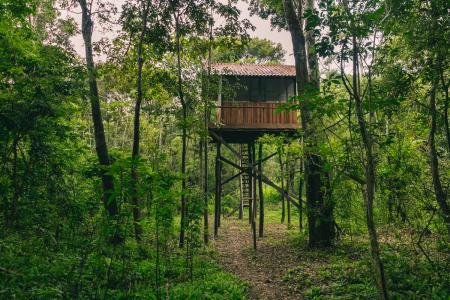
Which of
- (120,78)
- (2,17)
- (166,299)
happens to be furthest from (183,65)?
(166,299)

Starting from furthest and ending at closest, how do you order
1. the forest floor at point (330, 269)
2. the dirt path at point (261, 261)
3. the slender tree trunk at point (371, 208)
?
the dirt path at point (261, 261)
the forest floor at point (330, 269)
the slender tree trunk at point (371, 208)

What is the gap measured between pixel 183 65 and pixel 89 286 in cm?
869

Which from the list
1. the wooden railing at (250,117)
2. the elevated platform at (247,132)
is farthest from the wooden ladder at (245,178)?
the wooden railing at (250,117)

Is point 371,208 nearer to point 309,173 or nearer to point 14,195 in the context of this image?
point 309,173

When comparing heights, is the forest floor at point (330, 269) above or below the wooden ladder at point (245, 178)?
below

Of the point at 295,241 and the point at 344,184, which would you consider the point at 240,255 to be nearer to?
the point at 295,241

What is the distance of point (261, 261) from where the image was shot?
10125mm

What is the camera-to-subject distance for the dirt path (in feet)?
24.1

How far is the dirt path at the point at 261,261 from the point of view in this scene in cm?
733

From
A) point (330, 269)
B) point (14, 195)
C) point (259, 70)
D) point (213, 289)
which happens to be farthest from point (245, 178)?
point (14, 195)

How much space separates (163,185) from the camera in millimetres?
5578

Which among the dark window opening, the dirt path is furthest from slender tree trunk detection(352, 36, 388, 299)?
the dark window opening

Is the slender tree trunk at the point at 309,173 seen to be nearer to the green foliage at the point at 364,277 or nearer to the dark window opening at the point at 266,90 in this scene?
the green foliage at the point at 364,277

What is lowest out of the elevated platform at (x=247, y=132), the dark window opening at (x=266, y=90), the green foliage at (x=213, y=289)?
the green foliage at (x=213, y=289)
